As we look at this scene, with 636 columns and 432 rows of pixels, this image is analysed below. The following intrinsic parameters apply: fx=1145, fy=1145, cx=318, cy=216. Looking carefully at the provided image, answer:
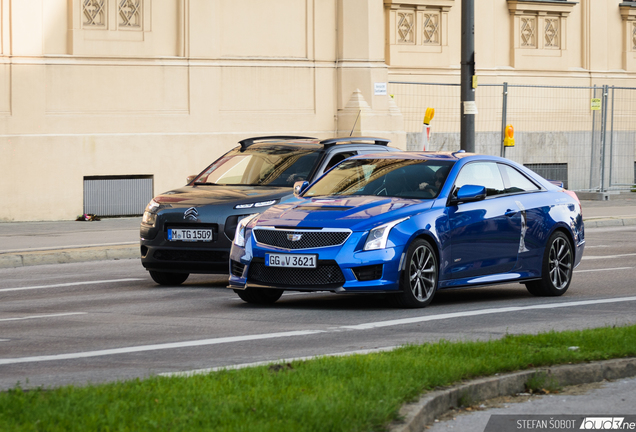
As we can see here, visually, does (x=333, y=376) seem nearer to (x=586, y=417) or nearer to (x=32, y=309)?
(x=586, y=417)

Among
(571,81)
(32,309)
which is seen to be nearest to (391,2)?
(571,81)

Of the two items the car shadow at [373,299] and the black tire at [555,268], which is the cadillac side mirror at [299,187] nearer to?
the car shadow at [373,299]

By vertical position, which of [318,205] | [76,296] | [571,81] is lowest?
[76,296]

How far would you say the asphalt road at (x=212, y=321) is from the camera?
8000mm

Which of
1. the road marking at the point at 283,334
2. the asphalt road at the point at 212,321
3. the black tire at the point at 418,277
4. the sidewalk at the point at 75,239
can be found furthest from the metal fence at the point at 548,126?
the black tire at the point at 418,277

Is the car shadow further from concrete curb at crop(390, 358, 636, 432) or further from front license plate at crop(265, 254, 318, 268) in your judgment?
concrete curb at crop(390, 358, 636, 432)

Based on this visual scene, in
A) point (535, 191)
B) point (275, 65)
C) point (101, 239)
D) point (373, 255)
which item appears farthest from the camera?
point (275, 65)

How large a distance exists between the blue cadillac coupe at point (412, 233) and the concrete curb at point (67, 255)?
5.27m

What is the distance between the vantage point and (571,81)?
3098 cm

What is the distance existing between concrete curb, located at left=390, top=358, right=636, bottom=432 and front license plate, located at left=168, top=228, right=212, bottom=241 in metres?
5.81

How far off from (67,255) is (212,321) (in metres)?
6.72

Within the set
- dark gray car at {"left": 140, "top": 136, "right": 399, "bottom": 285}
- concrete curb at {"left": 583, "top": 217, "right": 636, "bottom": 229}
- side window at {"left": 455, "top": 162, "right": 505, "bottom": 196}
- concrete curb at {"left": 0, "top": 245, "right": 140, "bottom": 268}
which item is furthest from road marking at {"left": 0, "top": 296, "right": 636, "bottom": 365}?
concrete curb at {"left": 583, "top": 217, "right": 636, "bottom": 229}

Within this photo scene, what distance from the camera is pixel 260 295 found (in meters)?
11.2

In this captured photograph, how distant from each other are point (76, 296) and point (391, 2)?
16.6m
